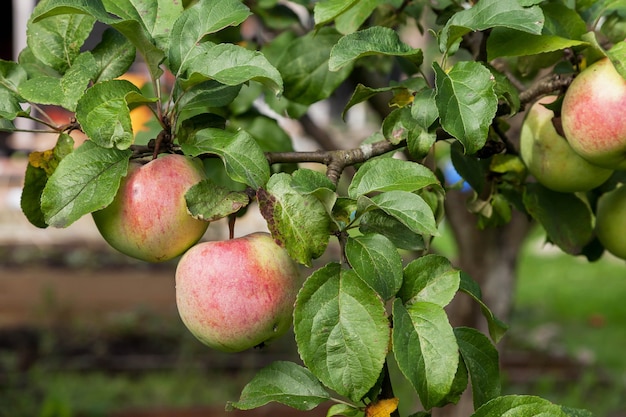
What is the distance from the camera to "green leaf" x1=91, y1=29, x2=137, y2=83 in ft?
3.08

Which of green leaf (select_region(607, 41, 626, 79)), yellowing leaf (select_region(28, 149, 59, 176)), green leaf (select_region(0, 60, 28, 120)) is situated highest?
green leaf (select_region(0, 60, 28, 120))

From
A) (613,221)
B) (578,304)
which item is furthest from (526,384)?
(613,221)

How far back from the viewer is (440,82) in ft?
2.77

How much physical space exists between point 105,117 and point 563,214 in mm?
636

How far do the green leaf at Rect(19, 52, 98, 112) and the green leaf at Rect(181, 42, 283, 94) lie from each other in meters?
0.10

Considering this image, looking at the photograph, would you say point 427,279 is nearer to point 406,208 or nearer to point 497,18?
point 406,208

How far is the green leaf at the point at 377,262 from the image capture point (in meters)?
0.78

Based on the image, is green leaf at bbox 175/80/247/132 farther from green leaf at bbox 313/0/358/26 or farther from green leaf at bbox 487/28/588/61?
green leaf at bbox 487/28/588/61

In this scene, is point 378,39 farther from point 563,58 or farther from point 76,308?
point 76,308

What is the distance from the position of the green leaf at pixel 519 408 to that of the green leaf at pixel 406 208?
181 millimetres

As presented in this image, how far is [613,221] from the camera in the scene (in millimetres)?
1155

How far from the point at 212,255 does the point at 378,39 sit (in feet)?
0.91

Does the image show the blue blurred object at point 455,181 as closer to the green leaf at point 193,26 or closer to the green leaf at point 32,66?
the green leaf at point 193,26

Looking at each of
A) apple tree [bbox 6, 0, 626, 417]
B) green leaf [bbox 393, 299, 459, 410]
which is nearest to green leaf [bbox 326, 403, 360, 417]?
apple tree [bbox 6, 0, 626, 417]
